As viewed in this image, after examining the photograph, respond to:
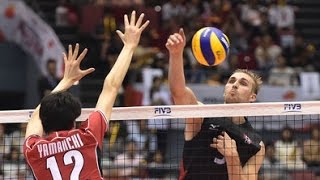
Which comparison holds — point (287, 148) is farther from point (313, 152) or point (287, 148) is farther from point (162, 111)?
point (162, 111)

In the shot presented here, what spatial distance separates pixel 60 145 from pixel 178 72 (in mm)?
1926

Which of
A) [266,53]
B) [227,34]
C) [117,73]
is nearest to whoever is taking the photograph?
[117,73]

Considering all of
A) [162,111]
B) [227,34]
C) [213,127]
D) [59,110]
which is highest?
[227,34]

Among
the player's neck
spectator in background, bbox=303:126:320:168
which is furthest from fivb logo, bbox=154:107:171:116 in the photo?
spectator in background, bbox=303:126:320:168

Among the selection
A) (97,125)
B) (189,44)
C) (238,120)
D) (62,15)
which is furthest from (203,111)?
(62,15)

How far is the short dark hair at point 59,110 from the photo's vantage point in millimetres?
5273

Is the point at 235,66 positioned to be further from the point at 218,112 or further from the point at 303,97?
the point at 218,112

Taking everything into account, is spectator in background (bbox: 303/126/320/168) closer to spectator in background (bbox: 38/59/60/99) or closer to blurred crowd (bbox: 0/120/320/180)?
blurred crowd (bbox: 0/120/320/180)

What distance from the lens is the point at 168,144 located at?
1341cm

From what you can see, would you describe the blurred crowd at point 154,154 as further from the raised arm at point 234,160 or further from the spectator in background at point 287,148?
the raised arm at point 234,160

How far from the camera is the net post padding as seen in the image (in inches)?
275

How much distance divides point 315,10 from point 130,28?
18011 mm

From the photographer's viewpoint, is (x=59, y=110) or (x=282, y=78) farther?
(x=282, y=78)

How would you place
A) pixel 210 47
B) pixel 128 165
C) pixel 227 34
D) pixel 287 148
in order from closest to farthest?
pixel 210 47, pixel 128 165, pixel 287 148, pixel 227 34
